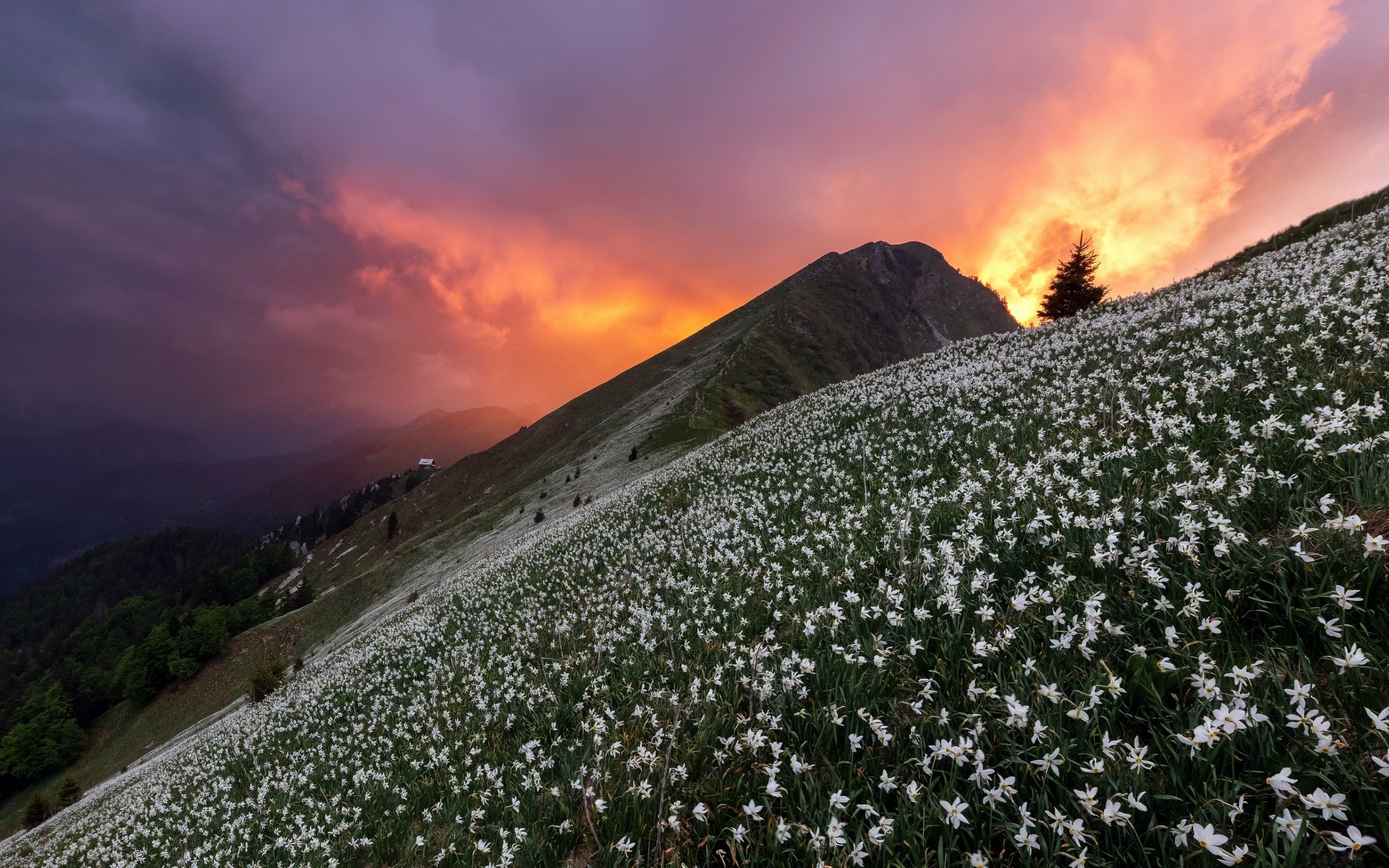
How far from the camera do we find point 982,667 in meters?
4.41

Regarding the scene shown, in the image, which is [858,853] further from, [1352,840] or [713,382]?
[713,382]

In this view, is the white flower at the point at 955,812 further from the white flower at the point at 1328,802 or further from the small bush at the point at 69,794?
the small bush at the point at 69,794

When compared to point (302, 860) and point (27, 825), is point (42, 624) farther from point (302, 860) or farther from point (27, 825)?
point (302, 860)

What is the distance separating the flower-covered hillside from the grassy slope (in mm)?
38058

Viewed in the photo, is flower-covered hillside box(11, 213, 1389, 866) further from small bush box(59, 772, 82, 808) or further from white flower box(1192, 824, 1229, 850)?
small bush box(59, 772, 82, 808)

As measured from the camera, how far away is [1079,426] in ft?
28.2

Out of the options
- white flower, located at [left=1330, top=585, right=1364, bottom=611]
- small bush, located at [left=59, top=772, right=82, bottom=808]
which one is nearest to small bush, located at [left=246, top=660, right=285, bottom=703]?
white flower, located at [left=1330, top=585, right=1364, bottom=611]

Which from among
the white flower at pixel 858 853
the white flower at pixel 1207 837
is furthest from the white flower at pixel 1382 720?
the white flower at pixel 858 853

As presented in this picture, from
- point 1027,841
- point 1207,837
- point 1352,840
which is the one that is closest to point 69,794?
point 1027,841

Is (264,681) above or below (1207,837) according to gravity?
below

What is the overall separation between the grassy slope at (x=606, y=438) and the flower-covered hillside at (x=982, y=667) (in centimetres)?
3806

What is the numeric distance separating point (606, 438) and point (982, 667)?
252 feet

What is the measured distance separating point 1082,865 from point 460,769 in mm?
7429

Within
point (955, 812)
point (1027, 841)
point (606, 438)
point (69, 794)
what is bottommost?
point (69, 794)
